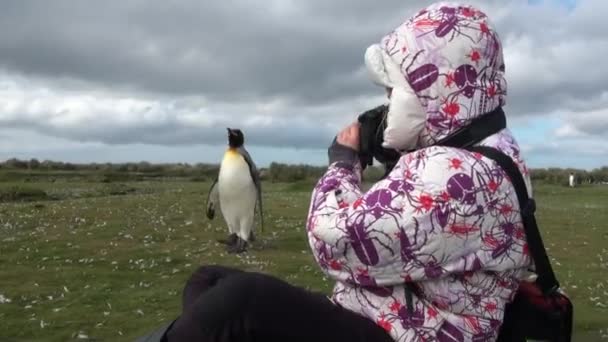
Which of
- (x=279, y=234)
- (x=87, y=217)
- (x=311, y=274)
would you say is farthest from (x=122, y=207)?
(x=311, y=274)

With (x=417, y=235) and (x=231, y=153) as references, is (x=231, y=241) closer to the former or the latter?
(x=231, y=153)

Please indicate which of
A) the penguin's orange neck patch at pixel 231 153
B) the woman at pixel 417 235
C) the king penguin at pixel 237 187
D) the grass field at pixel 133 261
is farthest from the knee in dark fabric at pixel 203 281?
the penguin's orange neck patch at pixel 231 153

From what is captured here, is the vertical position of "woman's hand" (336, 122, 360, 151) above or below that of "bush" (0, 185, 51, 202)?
above

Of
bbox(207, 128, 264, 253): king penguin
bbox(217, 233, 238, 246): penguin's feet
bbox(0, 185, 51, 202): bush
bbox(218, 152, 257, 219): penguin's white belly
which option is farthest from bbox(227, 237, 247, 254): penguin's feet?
bbox(0, 185, 51, 202): bush

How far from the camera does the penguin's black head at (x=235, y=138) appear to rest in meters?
14.8

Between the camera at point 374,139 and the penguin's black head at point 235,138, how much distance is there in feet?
39.9

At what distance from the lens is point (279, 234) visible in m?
14.7

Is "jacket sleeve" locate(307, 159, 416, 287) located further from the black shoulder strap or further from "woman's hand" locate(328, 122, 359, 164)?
the black shoulder strap

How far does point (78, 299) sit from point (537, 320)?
6.94m

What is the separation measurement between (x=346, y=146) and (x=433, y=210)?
53 cm

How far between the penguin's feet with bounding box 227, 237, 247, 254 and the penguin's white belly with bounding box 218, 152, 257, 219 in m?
1.22

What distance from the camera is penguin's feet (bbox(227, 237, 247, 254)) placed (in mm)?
12258

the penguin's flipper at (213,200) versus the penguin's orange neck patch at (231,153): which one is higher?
the penguin's orange neck patch at (231,153)

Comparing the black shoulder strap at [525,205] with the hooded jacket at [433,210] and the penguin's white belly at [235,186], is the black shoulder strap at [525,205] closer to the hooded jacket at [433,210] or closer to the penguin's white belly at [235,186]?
the hooded jacket at [433,210]
